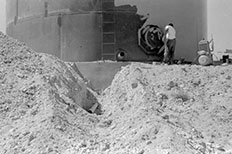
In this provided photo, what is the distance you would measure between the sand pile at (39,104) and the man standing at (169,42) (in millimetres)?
3286

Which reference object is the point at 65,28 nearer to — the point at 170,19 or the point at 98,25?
the point at 98,25

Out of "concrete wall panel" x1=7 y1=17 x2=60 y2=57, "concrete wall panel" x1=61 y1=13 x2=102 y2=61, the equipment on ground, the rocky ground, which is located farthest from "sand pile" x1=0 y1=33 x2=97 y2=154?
the equipment on ground

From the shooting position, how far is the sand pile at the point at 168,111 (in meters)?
7.28

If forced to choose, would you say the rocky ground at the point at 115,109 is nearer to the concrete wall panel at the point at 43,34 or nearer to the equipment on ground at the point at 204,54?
the equipment on ground at the point at 204,54

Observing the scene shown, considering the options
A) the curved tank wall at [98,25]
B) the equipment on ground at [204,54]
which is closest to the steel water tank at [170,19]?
the curved tank wall at [98,25]

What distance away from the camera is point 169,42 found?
44.6 feet

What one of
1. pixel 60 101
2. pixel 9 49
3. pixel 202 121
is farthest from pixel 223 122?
pixel 9 49

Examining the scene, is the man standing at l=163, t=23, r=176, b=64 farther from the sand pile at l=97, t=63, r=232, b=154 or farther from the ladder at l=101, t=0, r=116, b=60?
the sand pile at l=97, t=63, r=232, b=154

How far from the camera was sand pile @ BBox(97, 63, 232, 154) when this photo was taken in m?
7.28

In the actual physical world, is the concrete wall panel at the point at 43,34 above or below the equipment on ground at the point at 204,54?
above

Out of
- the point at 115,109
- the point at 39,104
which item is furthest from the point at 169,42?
the point at 39,104

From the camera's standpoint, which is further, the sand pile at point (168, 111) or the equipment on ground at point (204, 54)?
the equipment on ground at point (204, 54)

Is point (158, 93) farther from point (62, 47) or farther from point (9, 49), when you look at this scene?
point (62, 47)

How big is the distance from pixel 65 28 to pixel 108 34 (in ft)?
4.28
